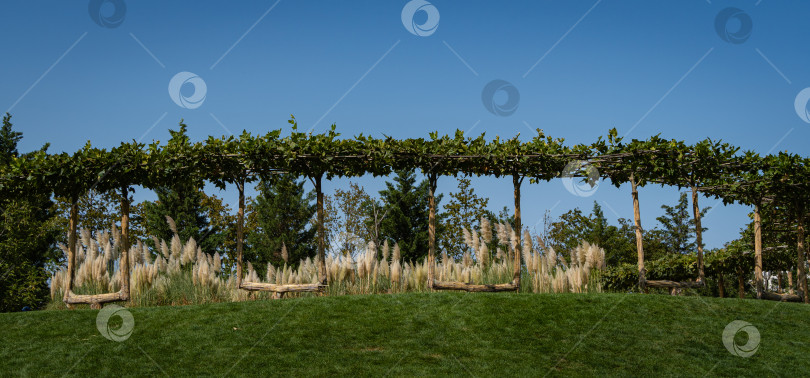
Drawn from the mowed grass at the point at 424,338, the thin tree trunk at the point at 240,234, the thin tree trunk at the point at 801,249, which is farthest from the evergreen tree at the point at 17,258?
the thin tree trunk at the point at 801,249

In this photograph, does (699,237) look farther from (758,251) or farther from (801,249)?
(801,249)

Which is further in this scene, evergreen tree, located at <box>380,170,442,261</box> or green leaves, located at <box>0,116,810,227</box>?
evergreen tree, located at <box>380,170,442,261</box>

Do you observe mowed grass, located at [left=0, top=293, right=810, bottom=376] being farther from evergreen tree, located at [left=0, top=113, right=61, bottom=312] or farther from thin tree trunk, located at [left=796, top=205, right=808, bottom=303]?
evergreen tree, located at [left=0, top=113, right=61, bottom=312]

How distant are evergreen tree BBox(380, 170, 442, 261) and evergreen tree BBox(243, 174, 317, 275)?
3.80m

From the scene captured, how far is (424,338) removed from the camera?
9.65 m

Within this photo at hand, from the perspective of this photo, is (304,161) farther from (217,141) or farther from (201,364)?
(201,364)

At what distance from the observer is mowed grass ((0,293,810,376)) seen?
28.3 ft

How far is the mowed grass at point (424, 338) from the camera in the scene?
8.63 meters

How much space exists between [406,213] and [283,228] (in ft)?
20.5

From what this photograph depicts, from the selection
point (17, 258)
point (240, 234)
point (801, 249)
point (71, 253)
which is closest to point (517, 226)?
point (240, 234)

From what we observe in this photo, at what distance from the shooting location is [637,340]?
9.78m

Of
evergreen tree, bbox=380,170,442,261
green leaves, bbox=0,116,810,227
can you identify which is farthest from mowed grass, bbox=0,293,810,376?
evergreen tree, bbox=380,170,442,261

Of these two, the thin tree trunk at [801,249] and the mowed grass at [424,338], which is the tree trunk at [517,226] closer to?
the mowed grass at [424,338]

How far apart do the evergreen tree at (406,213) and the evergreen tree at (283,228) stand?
3.80 meters
